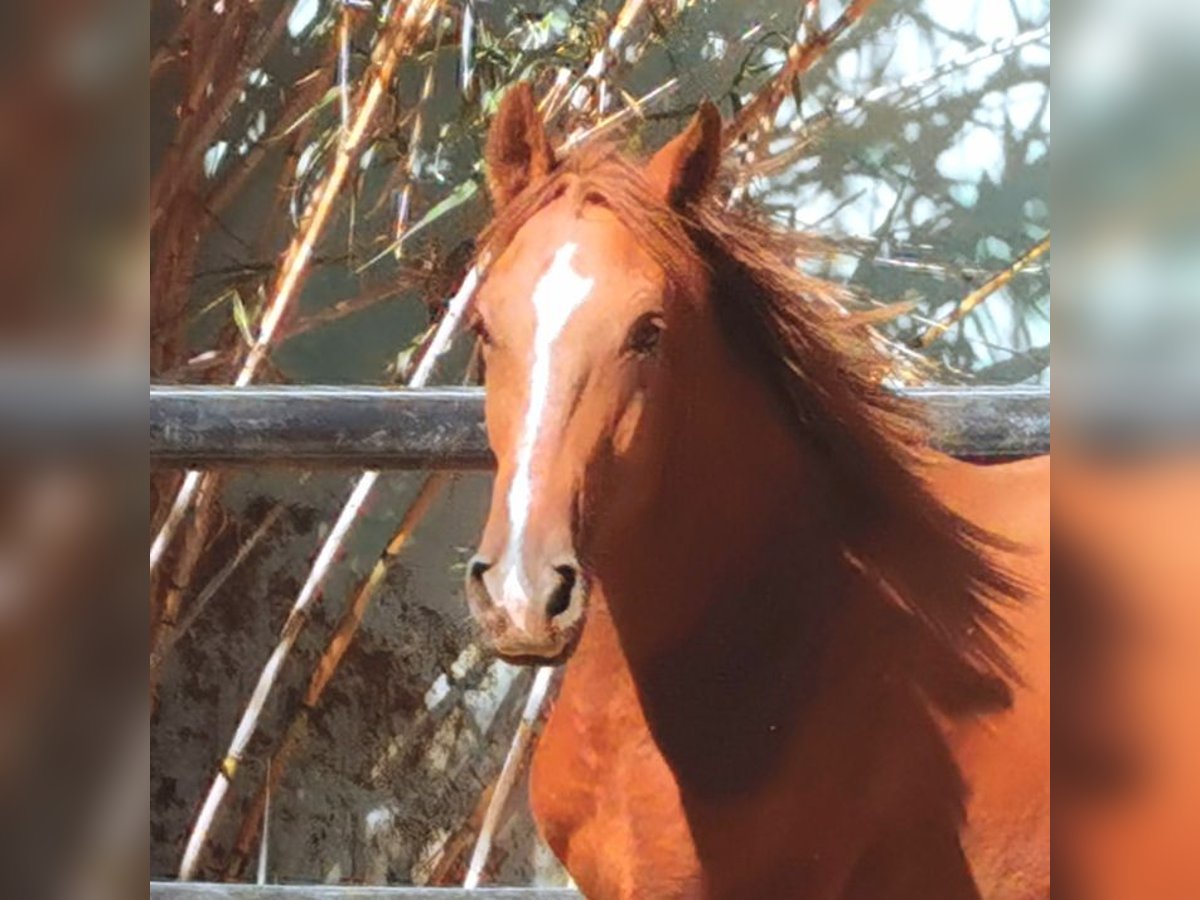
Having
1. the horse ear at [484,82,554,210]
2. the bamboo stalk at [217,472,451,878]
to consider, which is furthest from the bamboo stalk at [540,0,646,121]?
the bamboo stalk at [217,472,451,878]

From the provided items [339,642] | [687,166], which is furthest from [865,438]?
[339,642]

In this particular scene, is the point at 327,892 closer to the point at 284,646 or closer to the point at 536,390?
the point at 284,646

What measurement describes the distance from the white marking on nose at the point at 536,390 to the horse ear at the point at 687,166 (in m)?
0.10

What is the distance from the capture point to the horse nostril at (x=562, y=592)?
3.13 feet

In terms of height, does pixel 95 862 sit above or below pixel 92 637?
below

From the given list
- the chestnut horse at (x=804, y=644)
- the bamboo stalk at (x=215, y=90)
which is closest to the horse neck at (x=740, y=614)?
the chestnut horse at (x=804, y=644)

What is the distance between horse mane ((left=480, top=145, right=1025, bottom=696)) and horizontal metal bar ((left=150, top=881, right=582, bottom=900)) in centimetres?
41

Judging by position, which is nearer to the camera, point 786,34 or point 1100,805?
point 1100,805

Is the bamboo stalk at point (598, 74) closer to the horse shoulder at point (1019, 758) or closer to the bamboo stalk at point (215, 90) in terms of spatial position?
the bamboo stalk at point (215, 90)

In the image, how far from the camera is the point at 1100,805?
2.77 feet

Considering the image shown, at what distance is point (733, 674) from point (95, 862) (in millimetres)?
537

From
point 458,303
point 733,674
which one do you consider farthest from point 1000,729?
point 458,303

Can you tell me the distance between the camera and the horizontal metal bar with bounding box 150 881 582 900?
1.19m

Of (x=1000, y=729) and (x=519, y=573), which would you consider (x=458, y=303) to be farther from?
(x=1000, y=729)
